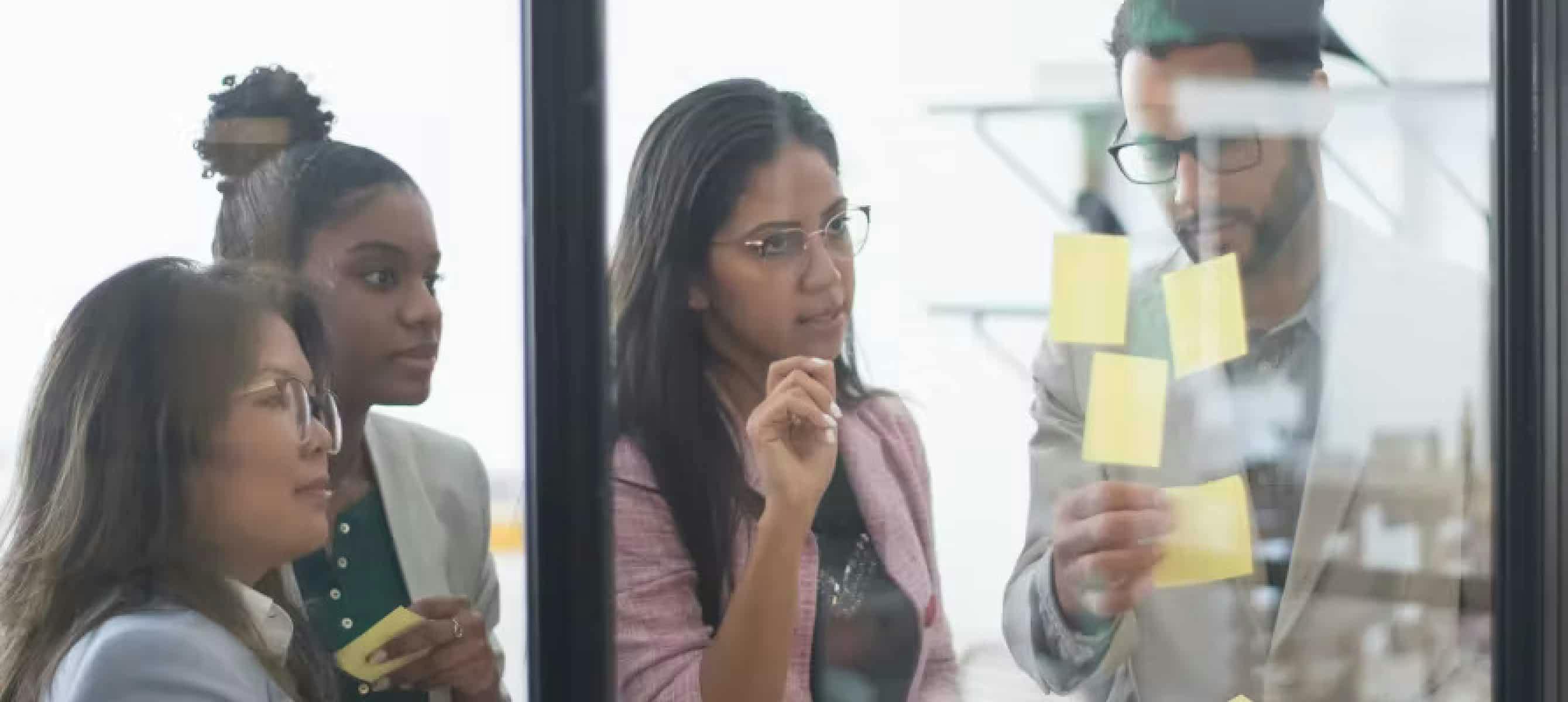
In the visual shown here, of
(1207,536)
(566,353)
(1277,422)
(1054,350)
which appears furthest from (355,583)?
(1277,422)

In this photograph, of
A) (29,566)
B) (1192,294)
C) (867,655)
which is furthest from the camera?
(1192,294)

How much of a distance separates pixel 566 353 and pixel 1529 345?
1145 millimetres

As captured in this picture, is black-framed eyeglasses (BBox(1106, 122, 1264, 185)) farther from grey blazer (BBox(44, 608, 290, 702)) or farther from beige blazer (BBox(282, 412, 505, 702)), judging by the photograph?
grey blazer (BBox(44, 608, 290, 702))

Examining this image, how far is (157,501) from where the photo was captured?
149 cm

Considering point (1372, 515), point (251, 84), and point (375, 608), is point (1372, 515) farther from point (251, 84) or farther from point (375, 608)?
point (251, 84)

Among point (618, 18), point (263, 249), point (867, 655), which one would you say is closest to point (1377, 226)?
point (867, 655)

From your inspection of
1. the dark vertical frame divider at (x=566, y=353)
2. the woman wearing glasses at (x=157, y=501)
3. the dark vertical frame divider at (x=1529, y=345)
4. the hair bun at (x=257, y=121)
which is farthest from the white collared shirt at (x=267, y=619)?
the dark vertical frame divider at (x=1529, y=345)

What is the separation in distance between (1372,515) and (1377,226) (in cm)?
35

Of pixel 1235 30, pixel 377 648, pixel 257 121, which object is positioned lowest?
pixel 377 648

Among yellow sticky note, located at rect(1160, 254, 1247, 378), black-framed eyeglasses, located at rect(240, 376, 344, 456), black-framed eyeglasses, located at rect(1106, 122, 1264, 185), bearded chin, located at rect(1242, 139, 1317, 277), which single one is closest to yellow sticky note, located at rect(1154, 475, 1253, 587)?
yellow sticky note, located at rect(1160, 254, 1247, 378)

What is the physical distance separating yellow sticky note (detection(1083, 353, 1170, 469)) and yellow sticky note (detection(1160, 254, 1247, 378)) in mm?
36

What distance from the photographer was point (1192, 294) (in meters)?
1.92

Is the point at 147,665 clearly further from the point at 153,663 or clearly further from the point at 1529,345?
the point at 1529,345

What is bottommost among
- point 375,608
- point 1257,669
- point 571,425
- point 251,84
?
point 1257,669
